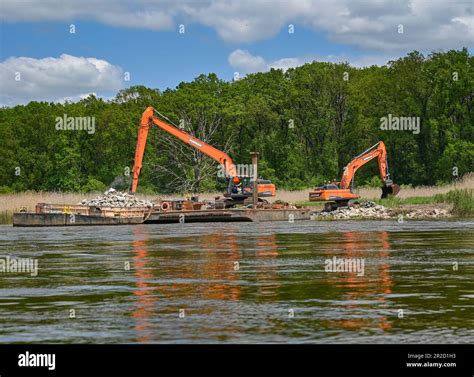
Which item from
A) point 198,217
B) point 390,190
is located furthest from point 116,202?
point 390,190

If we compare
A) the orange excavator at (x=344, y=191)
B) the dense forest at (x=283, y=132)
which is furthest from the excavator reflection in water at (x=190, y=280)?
the dense forest at (x=283, y=132)

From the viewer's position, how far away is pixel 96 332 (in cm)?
1552

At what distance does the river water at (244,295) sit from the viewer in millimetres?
15312

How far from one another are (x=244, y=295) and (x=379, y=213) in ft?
162

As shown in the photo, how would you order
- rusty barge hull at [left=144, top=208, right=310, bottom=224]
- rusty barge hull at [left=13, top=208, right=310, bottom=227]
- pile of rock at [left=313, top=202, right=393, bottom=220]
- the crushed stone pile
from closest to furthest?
the crushed stone pile → rusty barge hull at [left=13, top=208, right=310, bottom=227] → pile of rock at [left=313, top=202, right=393, bottom=220] → rusty barge hull at [left=144, top=208, right=310, bottom=224]

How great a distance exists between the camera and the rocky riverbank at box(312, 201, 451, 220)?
6556 cm

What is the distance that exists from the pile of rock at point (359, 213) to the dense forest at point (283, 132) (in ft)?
107

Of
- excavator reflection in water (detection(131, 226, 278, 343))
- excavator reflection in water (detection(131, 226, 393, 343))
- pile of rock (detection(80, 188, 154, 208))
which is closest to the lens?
excavator reflection in water (detection(131, 226, 393, 343))

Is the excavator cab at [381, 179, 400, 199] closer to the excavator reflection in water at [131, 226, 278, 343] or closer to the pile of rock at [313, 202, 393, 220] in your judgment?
the pile of rock at [313, 202, 393, 220]

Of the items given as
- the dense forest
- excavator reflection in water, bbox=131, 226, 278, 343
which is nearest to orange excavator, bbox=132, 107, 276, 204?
the dense forest

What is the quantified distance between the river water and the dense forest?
70489 mm

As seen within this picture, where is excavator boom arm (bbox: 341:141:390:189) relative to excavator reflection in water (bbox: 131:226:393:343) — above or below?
above
